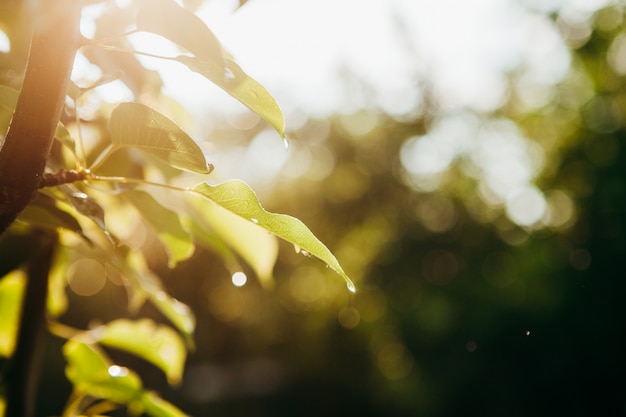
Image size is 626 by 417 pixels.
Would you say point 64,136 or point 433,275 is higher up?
point 433,275

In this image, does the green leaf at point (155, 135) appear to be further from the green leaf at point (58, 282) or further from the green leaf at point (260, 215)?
the green leaf at point (58, 282)

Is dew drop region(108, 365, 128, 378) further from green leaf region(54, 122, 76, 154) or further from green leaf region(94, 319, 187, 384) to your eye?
green leaf region(54, 122, 76, 154)

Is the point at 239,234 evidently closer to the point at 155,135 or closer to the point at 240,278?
the point at 240,278

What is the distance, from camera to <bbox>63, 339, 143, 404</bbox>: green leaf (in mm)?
658

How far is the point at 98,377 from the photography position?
68 centimetres

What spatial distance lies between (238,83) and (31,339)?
413mm

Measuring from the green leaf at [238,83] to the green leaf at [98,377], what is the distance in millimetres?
391

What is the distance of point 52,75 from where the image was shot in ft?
1.11

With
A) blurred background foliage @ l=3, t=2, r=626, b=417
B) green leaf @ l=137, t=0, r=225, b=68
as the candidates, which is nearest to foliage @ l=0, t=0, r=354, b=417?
green leaf @ l=137, t=0, r=225, b=68

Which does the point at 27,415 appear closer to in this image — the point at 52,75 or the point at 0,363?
the point at 0,363

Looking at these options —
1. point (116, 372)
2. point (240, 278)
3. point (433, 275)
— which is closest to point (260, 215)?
point (240, 278)

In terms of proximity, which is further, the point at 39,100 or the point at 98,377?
the point at 98,377

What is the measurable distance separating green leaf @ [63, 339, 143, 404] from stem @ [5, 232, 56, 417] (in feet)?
0.14

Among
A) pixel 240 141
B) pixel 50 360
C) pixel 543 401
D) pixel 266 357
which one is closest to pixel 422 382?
pixel 543 401
